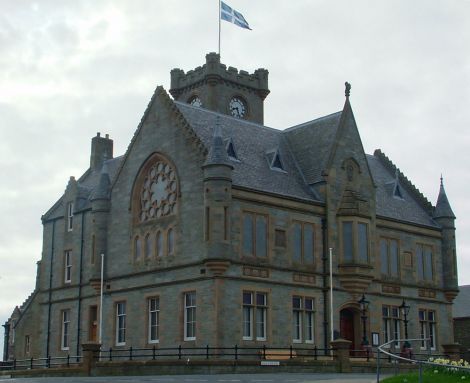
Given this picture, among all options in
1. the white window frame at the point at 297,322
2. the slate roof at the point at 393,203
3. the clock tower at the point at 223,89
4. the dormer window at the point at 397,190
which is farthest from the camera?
the clock tower at the point at 223,89

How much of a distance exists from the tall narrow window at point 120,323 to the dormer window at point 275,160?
12241 mm

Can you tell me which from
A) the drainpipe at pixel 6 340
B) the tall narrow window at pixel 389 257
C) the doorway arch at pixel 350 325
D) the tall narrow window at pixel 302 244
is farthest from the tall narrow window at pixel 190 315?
the drainpipe at pixel 6 340

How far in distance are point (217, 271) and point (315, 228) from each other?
27.3 feet

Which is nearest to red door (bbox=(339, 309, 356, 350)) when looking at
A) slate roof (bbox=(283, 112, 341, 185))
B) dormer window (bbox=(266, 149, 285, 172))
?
slate roof (bbox=(283, 112, 341, 185))

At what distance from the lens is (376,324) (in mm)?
51250

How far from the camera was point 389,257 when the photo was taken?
53.9 meters

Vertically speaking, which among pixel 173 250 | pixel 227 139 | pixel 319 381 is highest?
pixel 227 139

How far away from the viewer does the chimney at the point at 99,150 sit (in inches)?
2616

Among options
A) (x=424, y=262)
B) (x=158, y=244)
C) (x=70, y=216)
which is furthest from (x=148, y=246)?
(x=424, y=262)

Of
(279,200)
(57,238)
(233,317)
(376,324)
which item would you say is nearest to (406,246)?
(376,324)

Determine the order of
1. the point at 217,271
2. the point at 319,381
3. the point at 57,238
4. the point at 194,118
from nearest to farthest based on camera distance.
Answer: the point at 319,381 < the point at 217,271 < the point at 194,118 < the point at 57,238

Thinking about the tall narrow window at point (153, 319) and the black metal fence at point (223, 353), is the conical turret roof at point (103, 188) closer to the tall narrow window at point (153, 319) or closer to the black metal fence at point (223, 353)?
the tall narrow window at point (153, 319)

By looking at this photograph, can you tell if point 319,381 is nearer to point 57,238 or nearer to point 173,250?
point 173,250

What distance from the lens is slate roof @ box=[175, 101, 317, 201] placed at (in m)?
47.7
